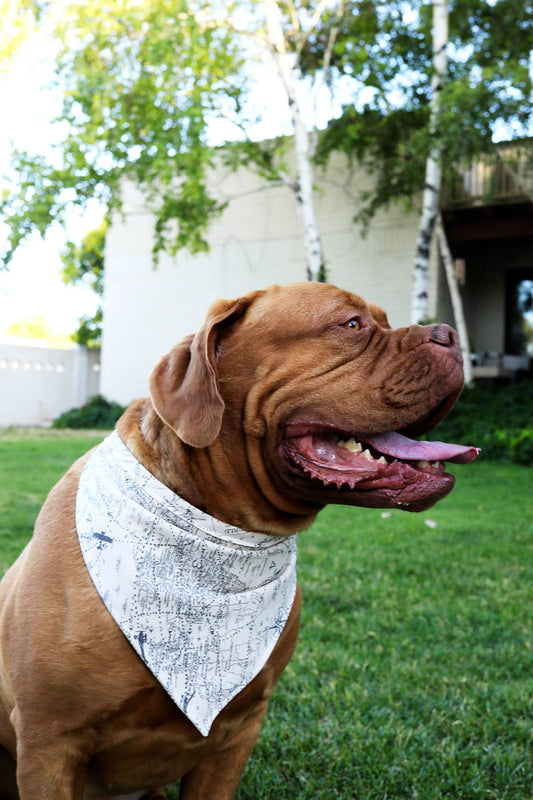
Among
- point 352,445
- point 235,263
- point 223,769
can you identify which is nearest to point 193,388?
point 352,445

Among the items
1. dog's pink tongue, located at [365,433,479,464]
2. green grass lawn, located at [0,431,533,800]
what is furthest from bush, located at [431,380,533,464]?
dog's pink tongue, located at [365,433,479,464]

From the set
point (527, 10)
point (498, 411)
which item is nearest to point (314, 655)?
point (498, 411)

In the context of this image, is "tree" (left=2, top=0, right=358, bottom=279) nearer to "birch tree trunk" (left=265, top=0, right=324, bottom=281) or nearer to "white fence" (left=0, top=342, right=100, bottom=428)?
"birch tree trunk" (left=265, top=0, right=324, bottom=281)

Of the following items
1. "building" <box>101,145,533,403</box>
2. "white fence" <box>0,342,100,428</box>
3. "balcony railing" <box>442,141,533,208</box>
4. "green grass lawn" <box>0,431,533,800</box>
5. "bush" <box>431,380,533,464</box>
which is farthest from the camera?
"white fence" <box>0,342,100,428</box>

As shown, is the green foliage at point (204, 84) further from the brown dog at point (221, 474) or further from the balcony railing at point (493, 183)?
the brown dog at point (221, 474)

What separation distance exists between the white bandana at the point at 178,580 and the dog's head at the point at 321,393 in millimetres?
213

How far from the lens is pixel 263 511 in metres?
2.16

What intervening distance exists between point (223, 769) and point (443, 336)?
1471 millimetres

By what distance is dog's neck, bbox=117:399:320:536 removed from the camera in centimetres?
207

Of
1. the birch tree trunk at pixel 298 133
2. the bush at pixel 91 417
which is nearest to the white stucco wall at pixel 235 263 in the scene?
the bush at pixel 91 417

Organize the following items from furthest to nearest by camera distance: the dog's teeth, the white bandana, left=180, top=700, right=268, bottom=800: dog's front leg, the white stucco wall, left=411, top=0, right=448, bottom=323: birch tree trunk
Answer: the white stucco wall < left=411, top=0, right=448, bottom=323: birch tree trunk < left=180, top=700, right=268, bottom=800: dog's front leg < the dog's teeth < the white bandana

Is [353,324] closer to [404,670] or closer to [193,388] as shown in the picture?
[193,388]

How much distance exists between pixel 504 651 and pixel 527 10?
12979mm

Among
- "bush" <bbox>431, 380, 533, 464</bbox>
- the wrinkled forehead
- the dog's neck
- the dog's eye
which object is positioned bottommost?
"bush" <bbox>431, 380, 533, 464</bbox>
